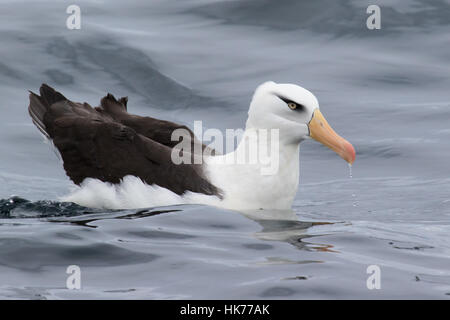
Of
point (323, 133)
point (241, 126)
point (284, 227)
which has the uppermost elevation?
point (241, 126)

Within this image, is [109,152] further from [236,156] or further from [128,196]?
[236,156]

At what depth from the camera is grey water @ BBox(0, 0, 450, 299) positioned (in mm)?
6211

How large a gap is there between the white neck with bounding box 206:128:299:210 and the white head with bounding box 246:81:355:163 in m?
0.11

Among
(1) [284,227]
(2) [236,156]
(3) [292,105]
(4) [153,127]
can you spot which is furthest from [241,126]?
(1) [284,227]

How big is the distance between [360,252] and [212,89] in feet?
25.2

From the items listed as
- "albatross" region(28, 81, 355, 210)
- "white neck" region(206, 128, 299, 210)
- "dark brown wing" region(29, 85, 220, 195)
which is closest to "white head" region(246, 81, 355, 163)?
"albatross" region(28, 81, 355, 210)

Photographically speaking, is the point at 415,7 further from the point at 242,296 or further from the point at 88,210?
the point at 242,296

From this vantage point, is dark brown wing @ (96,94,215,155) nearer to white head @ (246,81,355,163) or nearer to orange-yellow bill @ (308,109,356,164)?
white head @ (246,81,355,163)

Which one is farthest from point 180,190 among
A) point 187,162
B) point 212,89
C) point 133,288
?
point 212,89

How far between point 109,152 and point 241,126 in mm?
4641

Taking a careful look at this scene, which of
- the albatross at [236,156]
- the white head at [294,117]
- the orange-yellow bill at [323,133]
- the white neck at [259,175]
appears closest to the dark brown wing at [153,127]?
the albatross at [236,156]

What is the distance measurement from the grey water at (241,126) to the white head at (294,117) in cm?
71

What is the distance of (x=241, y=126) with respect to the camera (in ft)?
42.6
